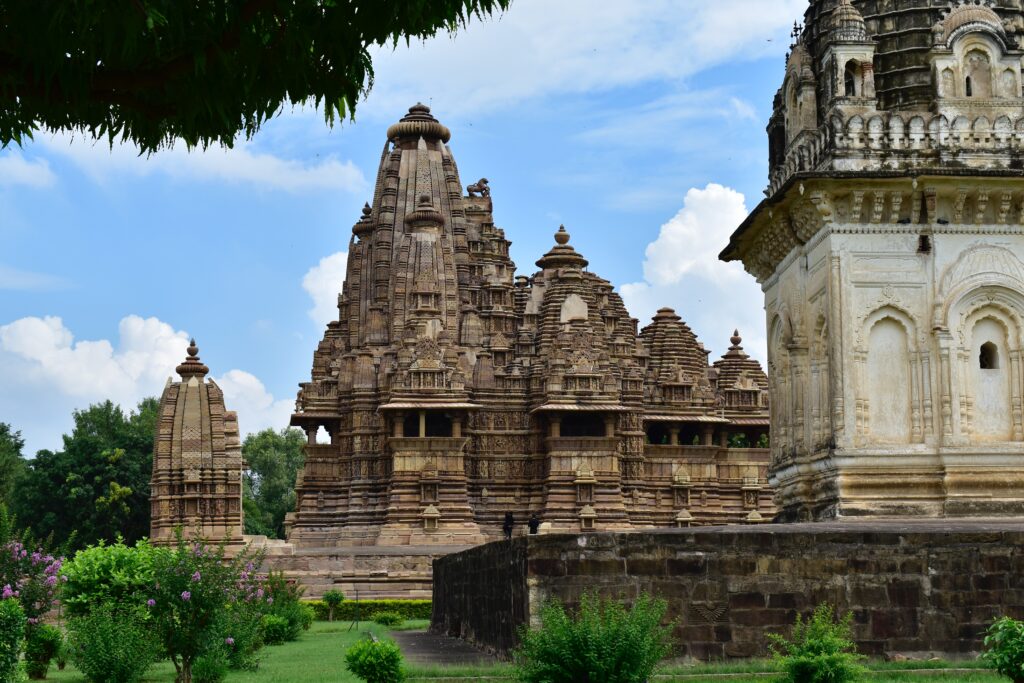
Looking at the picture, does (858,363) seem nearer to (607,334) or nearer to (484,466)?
(484,466)

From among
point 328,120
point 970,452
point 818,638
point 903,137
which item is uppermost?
point 903,137

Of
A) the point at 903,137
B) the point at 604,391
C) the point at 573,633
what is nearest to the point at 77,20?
the point at 573,633

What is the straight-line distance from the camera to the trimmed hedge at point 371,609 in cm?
3500

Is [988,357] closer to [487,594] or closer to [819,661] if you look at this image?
[487,594]

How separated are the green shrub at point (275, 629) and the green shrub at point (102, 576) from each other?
14.6 ft

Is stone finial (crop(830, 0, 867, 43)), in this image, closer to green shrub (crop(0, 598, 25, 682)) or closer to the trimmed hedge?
green shrub (crop(0, 598, 25, 682))

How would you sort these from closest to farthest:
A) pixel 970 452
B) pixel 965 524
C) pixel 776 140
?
pixel 965 524, pixel 970 452, pixel 776 140

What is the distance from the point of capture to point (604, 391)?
45.9 meters

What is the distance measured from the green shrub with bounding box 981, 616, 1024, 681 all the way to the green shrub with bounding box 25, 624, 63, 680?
1060cm

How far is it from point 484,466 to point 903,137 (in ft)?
99.1

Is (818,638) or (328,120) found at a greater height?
(328,120)

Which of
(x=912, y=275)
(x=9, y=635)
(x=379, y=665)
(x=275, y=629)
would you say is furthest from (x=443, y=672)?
(x=275, y=629)

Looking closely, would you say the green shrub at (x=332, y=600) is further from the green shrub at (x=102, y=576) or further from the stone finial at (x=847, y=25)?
the stone finial at (x=847, y=25)

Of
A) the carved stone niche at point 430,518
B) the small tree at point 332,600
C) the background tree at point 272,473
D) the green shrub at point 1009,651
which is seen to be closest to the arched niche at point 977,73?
the green shrub at point 1009,651
